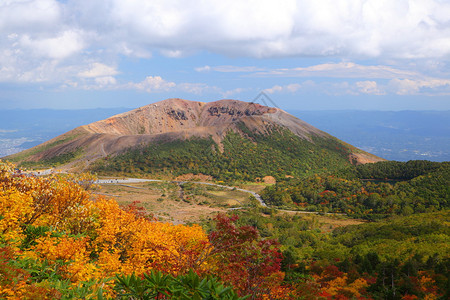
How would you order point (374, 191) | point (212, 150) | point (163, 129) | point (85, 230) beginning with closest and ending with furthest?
point (85, 230) → point (374, 191) → point (212, 150) → point (163, 129)

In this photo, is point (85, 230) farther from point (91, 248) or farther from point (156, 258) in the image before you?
point (156, 258)

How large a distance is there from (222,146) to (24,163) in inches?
2689

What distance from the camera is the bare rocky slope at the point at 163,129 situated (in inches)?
4230

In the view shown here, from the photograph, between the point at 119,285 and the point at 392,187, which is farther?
the point at 392,187

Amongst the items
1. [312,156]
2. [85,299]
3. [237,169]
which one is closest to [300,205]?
[237,169]

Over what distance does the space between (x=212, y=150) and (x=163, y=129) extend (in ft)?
148

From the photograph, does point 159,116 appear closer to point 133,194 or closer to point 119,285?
point 133,194

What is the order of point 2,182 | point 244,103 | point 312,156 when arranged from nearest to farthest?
point 2,182 < point 312,156 < point 244,103

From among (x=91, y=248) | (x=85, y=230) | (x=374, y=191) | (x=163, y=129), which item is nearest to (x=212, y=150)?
(x=163, y=129)

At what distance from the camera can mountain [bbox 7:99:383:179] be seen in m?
99.2

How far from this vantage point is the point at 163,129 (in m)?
145

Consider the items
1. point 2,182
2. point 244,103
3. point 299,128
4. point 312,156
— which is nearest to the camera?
point 2,182

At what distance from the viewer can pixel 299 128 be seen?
128125mm

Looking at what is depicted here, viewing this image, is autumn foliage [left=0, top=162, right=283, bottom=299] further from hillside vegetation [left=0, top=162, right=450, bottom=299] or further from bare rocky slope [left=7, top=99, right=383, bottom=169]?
bare rocky slope [left=7, top=99, right=383, bottom=169]
